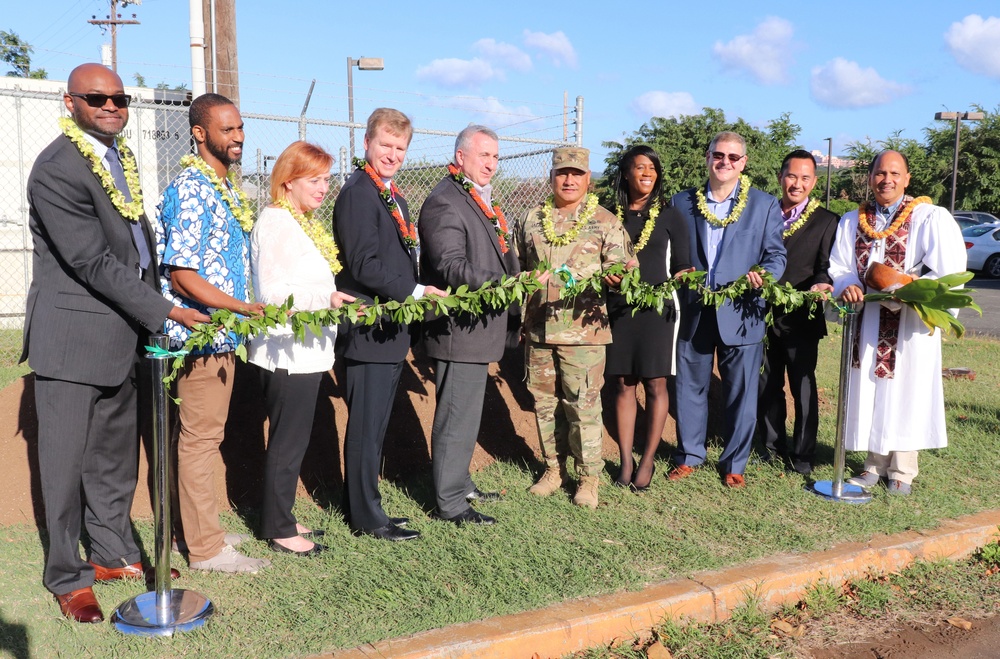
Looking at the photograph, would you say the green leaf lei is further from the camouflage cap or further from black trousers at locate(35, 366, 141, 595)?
the camouflage cap

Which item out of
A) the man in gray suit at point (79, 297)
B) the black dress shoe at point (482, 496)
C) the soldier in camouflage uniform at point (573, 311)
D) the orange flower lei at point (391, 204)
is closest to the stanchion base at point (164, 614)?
the man in gray suit at point (79, 297)

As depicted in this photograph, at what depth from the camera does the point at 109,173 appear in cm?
374

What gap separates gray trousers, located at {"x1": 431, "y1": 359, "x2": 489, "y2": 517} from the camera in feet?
15.8

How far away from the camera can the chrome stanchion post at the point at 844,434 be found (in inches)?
211

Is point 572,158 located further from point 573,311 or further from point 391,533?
point 391,533

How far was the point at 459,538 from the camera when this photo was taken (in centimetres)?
462

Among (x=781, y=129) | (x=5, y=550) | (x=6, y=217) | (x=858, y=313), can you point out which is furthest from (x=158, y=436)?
(x=781, y=129)

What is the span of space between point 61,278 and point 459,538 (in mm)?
2381

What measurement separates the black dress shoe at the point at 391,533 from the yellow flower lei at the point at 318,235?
1.46m

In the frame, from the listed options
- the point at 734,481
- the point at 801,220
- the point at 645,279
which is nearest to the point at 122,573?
the point at 645,279

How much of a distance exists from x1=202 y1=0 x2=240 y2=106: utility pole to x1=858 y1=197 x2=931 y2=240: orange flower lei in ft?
22.2

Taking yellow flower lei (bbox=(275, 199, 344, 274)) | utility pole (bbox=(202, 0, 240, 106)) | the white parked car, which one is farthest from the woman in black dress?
the white parked car

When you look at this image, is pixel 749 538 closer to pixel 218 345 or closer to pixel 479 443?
pixel 479 443

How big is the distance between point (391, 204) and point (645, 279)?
5.98 feet
